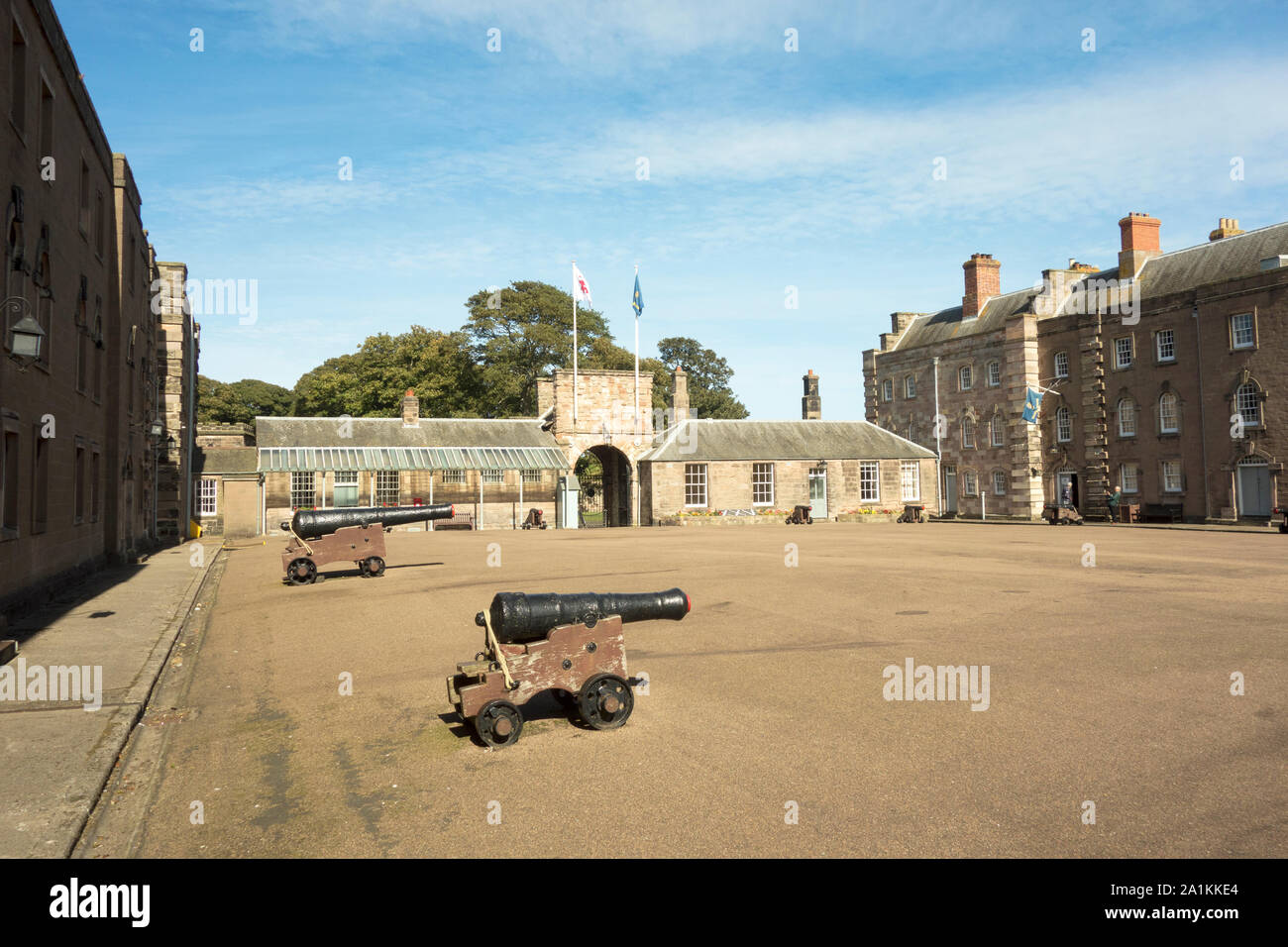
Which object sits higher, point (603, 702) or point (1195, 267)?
point (1195, 267)

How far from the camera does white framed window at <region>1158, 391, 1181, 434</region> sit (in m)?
35.4

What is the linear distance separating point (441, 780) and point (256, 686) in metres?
3.86

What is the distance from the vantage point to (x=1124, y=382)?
37.5 meters

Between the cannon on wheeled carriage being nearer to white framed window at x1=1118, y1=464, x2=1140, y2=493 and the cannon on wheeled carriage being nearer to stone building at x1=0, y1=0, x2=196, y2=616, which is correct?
white framed window at x1=1118, y1=464, x2=1140, y2=493

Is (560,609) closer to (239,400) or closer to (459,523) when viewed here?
(459,523)

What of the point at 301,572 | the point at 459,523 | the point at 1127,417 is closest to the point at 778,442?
the point at 1127,417

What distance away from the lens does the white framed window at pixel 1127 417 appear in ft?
122

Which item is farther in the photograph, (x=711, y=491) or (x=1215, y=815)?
(x=711, y=491)

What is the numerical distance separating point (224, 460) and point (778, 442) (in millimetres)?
25742

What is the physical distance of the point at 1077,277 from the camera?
41781 millimetres

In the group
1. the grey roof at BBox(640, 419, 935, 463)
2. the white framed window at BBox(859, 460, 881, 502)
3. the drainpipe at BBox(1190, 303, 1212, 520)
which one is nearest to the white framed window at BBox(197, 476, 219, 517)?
the grey roof at BBox(640, 419, 935, 463)

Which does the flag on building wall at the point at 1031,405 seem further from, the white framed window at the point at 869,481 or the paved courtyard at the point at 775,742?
the paved courtyard at the point at 775,742
